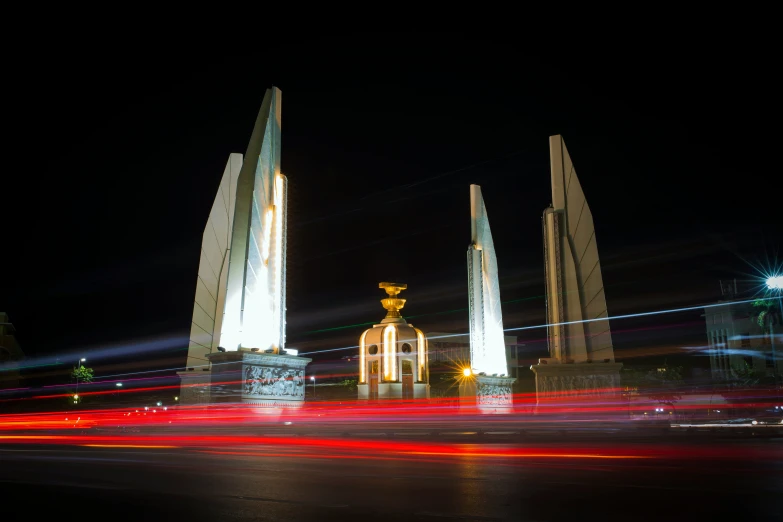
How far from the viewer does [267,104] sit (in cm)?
1697

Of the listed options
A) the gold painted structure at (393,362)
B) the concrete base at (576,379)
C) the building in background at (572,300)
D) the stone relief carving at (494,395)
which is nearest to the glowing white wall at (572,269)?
the building in background at (572,300)

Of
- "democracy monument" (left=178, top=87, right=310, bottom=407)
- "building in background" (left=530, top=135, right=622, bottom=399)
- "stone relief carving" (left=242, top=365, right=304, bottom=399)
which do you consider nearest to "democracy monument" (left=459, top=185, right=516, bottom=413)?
"building in background" (left=530, top=135, right=622, bottom=399)

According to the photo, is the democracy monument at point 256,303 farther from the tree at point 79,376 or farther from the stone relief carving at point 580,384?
the tree at point 79,376

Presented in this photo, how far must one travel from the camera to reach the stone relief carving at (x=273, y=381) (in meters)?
14.8

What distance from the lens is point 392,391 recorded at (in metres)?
28.6

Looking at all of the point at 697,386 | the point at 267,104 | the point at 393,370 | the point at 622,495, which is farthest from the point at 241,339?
the point at 697,386

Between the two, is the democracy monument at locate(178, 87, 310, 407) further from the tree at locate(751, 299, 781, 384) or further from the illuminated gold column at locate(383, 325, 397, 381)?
the tree at locate(751, 299, 781, 384)

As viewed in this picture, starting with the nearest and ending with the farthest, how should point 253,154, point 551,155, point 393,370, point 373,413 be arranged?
point 253,154 < point 373,413 < point 551,155 < point 393,370

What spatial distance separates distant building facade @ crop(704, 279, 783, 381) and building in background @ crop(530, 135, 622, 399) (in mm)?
25625

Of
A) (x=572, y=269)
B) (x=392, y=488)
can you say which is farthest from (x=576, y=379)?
(x=392, y=488)

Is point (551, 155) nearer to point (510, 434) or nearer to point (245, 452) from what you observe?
point (510, 434)

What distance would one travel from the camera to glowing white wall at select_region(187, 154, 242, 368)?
20.4 meters

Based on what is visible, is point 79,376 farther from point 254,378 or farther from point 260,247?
point 254,378

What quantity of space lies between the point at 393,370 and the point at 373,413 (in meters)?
9.85
